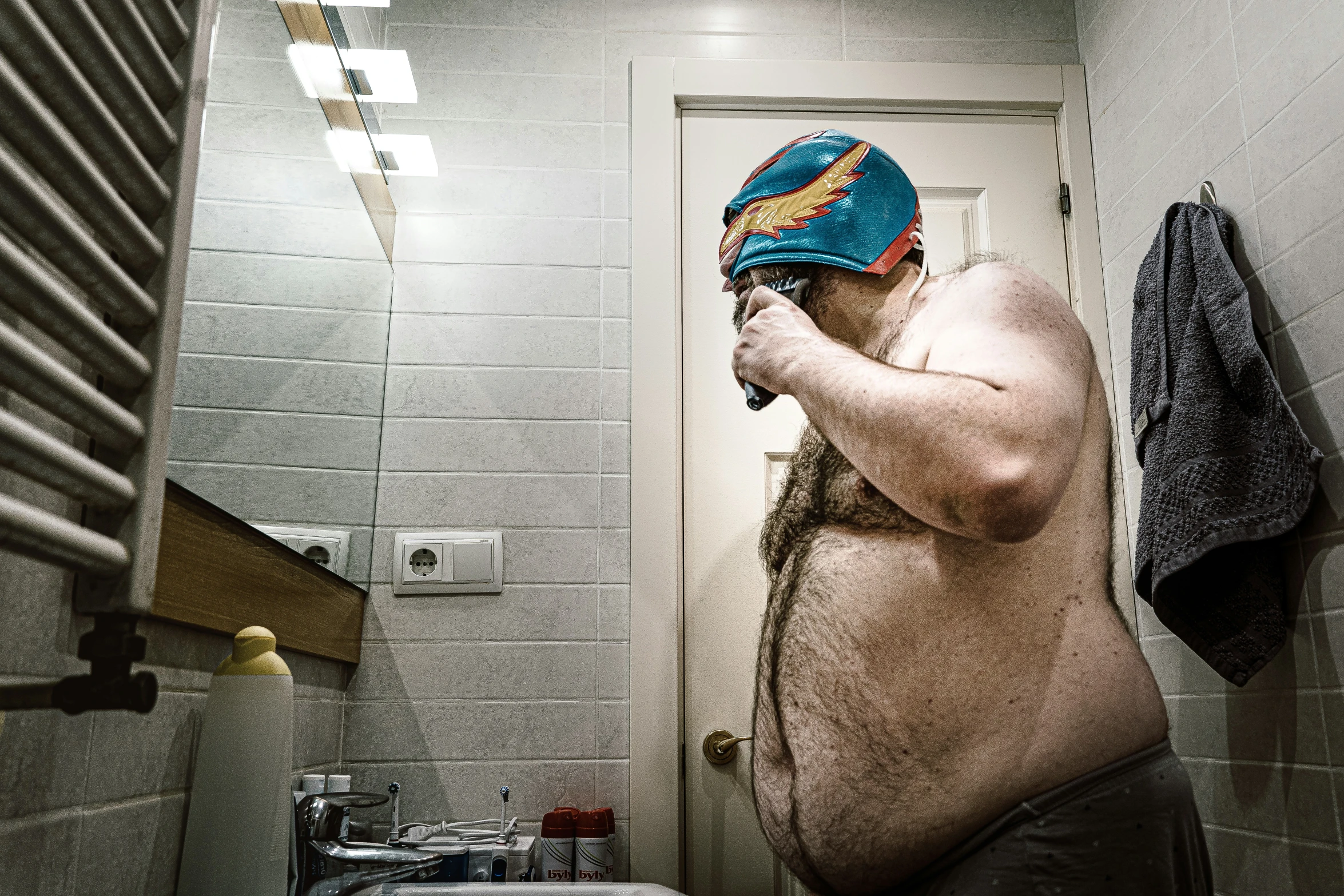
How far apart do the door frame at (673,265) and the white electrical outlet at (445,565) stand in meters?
0.26

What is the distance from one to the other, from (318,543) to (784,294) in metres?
0.78

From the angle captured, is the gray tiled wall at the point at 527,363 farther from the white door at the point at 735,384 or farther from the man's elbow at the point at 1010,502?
the man's elbow at the point at 1010,502

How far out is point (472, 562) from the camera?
68.1 inches

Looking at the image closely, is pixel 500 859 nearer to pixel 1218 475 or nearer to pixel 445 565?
pixel 445 565

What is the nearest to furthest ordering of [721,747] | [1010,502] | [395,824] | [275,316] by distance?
[1010,502] → [275,316] → [395,824] → [721,747]

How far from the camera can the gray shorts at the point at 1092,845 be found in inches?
34.1

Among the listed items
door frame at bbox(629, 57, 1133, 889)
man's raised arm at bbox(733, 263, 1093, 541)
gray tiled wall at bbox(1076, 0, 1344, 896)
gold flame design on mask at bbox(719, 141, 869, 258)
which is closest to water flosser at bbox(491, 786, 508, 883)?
door frame at bbox(629, 57, 1133, 889)

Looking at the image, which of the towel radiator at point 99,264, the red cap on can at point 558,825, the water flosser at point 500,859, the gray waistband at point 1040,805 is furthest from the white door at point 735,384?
the towel radiator at point 99,264

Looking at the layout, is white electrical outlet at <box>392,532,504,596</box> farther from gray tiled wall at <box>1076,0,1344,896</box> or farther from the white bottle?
gray tiled wall at <box>1076,0,1344,896</box>

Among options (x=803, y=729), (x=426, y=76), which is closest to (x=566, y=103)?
(x=426, y=76)

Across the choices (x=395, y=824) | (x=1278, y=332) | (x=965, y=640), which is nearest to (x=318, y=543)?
(x=395, y=824)

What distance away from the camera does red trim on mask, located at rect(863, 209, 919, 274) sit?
1192mm

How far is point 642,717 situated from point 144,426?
46.7 inches

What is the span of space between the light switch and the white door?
361 mm
